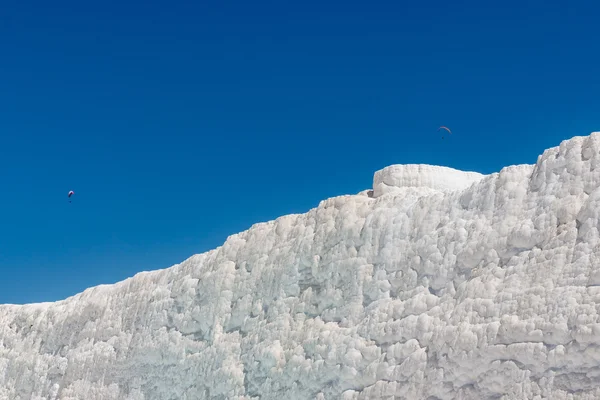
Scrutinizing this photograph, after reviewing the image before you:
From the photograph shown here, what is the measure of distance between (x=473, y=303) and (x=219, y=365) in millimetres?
5533

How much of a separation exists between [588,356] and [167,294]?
9.33 metres

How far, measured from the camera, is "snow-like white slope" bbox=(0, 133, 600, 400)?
30.5ft

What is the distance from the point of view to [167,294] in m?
15.5

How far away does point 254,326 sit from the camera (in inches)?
529

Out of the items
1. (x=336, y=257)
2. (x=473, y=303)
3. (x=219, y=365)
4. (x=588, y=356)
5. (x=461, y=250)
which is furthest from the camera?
(x=219, y=365)

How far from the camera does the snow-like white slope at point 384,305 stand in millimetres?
9289

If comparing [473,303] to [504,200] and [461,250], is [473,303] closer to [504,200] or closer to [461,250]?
[461,250]

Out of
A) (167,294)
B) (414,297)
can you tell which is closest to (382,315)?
(414,297)

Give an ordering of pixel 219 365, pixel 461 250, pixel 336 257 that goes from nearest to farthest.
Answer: pixel 461 250, pixel 336 257, pixel 219 365

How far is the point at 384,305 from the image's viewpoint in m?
11.4

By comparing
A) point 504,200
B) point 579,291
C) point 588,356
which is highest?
point 504,200

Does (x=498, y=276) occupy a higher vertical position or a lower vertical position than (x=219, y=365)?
higher

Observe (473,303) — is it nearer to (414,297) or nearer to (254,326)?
(414,297)

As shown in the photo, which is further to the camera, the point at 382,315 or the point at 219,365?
the point at 219,365
